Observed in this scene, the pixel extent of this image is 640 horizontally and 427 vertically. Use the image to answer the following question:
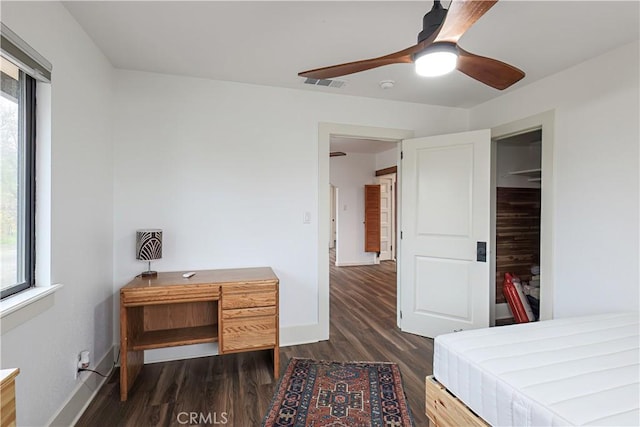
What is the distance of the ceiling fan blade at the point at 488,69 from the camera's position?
5.02 feet

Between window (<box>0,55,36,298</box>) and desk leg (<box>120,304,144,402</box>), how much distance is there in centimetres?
73

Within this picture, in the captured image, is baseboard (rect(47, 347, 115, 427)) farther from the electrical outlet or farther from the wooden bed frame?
the wooden bed frame

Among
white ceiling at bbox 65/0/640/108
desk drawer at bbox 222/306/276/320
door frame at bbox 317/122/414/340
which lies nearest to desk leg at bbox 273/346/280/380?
desk drawer at bbox 222/306/276/320

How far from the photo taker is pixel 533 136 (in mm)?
3686

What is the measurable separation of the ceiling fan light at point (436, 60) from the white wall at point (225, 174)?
5.54 ft

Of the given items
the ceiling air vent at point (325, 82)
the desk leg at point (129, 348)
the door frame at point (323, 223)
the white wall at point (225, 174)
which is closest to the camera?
the desk leg at point (129, 348)

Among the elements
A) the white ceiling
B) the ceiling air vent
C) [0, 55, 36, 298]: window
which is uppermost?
the ceiling air vent

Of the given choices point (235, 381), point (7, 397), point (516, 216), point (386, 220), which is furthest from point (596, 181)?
point (386, 220)

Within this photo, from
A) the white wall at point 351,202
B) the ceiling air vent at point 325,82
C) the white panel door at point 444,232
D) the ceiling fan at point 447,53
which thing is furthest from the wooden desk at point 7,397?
the white wall at point 351,202

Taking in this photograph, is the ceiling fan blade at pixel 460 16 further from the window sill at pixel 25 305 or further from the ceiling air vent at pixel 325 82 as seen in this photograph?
the window sill at pixel 25 305

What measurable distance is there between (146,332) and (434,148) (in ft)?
10.5

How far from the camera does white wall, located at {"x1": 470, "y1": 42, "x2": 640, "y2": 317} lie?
2.13 meters

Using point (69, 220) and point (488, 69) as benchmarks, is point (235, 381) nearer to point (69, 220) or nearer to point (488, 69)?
point (69, 220)

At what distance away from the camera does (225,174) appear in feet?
9.33
